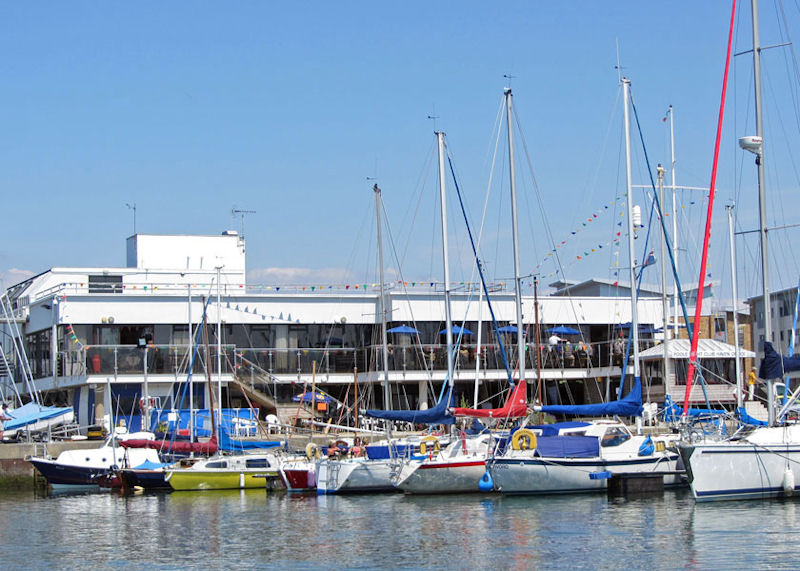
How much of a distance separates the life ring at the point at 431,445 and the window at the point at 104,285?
2334cm

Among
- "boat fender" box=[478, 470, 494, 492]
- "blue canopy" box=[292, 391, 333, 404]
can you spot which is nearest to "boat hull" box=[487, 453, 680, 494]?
"boat fender" box=[478, 470, 494, 492]

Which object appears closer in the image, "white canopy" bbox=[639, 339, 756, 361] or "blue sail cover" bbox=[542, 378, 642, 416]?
"blue sail cover" bbox=[542, 378, 642, 416]

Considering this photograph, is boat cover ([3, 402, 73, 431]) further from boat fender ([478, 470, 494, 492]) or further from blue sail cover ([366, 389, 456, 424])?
boat fender ([478, 470, 494, 492])

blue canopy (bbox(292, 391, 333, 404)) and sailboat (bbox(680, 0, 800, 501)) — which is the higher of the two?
blue canopy (bbox(292, 391, 333, 404))

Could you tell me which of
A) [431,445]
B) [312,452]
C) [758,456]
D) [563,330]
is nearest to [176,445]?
[312,452]

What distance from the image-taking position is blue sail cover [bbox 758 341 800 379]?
32.9m

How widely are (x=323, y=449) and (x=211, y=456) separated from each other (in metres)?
4.85

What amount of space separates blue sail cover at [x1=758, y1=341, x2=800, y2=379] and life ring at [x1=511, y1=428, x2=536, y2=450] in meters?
7.82

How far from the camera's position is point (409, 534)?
29.7 metres

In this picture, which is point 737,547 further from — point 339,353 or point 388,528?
point 339,353

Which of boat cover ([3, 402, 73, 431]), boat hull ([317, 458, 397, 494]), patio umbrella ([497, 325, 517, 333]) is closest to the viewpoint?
boat hull ([317, 458, 397, 494])

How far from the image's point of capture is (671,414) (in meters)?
44.9

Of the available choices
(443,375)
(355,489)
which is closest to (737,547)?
(355,489)

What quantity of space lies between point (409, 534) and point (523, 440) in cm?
864
